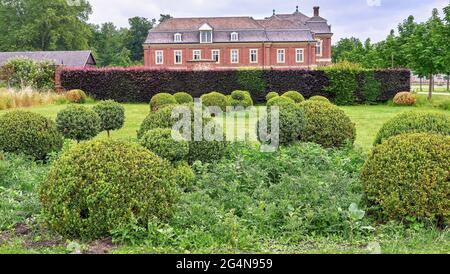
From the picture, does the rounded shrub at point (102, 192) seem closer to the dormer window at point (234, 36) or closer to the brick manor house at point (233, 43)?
the brick manor house at point (233, 43)

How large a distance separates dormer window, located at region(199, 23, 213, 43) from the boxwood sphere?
3622 cm

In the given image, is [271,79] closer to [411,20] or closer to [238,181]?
[411,20]

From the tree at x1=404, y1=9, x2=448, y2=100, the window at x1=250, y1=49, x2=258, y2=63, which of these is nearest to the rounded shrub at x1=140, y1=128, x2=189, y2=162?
the tree at x1=404, y1=9, x2=448, y2=100

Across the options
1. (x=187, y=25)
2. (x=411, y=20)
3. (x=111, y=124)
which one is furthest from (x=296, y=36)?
(x=111, y=124)

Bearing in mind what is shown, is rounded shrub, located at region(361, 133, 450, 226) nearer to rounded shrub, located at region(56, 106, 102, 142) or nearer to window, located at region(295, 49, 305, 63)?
rounded shrub, located at region(56, 106, 102, 142)

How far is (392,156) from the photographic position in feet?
17.2

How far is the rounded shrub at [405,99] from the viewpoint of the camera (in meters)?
24.4

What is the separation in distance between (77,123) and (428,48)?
20.6m

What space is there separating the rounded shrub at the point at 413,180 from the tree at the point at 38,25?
53.4 m

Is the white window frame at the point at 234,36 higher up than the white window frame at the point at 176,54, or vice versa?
the white window frame at the point at 234,36

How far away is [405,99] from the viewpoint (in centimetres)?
2459

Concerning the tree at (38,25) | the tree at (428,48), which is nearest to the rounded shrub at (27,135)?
the tree at (428,48)

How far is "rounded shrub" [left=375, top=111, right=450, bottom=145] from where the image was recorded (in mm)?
7398
